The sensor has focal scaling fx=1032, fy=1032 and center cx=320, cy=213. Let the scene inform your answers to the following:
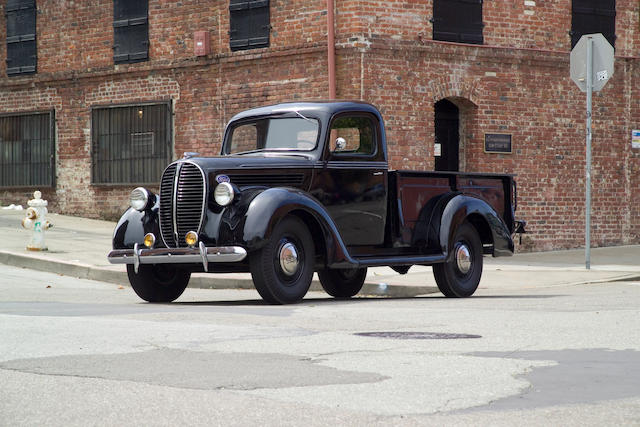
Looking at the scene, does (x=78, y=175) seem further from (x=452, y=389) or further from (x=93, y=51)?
(x=452, y=389)

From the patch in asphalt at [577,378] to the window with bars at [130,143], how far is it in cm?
1514

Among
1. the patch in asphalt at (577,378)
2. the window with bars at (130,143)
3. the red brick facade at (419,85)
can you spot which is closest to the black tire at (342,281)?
the patch in asphalt at (577,378)

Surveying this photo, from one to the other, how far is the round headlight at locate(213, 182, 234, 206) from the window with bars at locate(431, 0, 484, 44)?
985cm

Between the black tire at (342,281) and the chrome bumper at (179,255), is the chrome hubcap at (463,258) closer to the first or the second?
the black tire at (342,281)

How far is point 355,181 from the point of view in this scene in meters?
10.6

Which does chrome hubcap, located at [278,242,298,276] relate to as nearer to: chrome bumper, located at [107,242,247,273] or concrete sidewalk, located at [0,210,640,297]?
chrome bumper, located at [107,242,247,273]

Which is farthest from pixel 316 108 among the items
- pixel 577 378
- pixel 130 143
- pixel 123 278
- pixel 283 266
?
pixel 130 143

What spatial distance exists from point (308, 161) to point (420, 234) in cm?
161

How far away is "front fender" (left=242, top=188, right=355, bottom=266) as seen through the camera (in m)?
9.05

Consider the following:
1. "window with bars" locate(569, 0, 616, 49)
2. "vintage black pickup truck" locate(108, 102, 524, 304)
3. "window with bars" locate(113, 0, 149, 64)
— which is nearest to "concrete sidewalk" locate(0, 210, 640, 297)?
"vintage black pickup truck" locate(108, 102, 524, 304)

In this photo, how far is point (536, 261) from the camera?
16.8 metres

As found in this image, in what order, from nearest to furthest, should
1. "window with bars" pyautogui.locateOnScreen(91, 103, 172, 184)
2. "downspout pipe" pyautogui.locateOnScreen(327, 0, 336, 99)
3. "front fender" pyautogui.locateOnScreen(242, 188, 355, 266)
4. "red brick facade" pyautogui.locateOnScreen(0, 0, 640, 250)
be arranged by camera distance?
"front fender" pyautogui.locateOnScreen(242, 188, 355, 266) → "downspout pipe" pyautogui.locateOnScreen(327, 0, 336, 99) → "red brick facade" pyautogui.locateOnScreen(0, 0, 640, 250) → "window with bars" pyautogui.locateOnScreen(91, 103, 172, 184)

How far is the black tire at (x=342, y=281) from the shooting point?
11734 mm

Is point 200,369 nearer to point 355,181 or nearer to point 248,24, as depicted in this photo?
point 355,181
